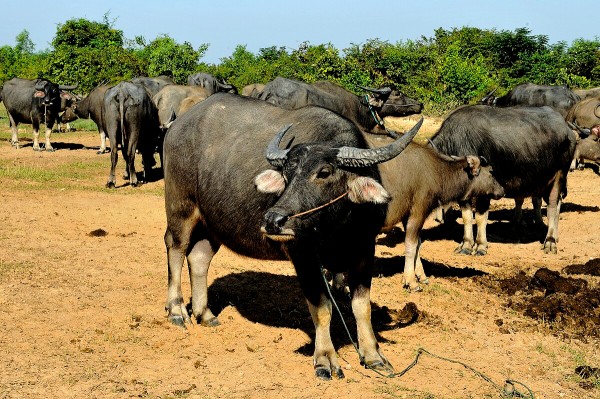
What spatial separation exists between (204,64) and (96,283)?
3284cm

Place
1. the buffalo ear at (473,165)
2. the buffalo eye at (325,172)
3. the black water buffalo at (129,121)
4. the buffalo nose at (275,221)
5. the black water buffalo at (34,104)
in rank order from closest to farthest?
the buffalo nose at (275,221) → the buffalo eye at (325,172) → the buffalo ear at (473,165) → the black water buffalo at (129,121) → the black water buffalo at (34,104)

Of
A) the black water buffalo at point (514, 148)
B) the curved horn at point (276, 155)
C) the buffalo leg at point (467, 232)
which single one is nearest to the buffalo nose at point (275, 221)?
the curved horn at point (276, 155)

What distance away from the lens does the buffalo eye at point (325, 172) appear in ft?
18.1

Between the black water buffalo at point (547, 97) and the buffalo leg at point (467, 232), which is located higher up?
the black water buffalo at point (547, 97)

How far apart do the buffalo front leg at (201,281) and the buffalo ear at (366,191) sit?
2530 millimetres

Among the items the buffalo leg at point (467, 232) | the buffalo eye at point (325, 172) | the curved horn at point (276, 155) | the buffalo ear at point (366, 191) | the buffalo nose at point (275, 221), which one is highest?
the curved horn at point (276, 155)

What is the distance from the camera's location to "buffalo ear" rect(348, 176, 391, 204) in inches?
217

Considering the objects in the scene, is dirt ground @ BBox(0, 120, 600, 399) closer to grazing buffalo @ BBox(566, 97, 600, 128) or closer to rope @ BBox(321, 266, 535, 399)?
rope @ BBox(321, 266, 535, 399)

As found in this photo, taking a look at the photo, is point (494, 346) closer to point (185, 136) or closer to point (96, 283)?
point (185, 136)

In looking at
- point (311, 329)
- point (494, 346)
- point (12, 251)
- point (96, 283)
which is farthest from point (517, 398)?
point (12, 251)

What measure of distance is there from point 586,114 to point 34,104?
1630cm

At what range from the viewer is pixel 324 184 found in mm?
5535

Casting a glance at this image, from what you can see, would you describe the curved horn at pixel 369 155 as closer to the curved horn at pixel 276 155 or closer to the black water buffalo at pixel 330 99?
the curved horn at pixel 276 155

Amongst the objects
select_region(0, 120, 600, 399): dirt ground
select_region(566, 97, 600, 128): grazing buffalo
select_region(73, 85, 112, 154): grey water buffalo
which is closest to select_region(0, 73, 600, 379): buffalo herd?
select_region(0, 120, 600, 399): dirt ground
